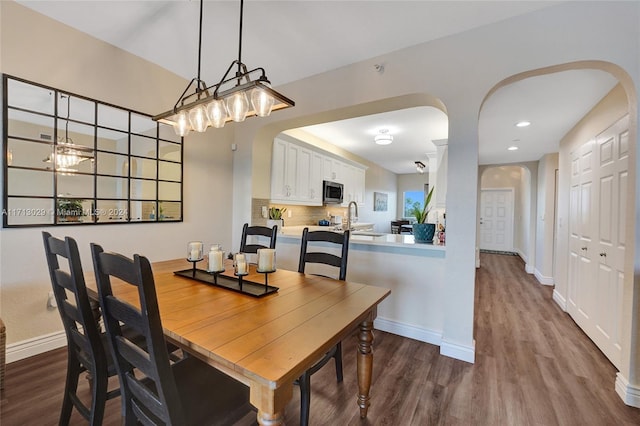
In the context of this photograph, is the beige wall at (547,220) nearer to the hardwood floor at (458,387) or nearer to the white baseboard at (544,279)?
the white baseboard at (544,279)

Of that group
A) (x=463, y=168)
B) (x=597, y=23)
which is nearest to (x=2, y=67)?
(x=463, y=168)

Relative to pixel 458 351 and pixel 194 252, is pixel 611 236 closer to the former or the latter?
pixel 458 351

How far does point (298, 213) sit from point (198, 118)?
3405 millimetres

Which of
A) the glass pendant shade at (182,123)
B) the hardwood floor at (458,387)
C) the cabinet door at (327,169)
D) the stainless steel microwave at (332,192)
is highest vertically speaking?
the cabinet door at (327,169)

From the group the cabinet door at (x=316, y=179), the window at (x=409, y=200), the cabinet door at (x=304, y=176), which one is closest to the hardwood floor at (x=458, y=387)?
the cabinet door at (x=304, y=176)

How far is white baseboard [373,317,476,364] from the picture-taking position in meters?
2.21

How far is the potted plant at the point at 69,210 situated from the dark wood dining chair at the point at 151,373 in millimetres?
1852

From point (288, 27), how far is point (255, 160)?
166cm

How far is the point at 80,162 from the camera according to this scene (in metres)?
2.35

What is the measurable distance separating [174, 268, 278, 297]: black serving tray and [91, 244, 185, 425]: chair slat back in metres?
0.57

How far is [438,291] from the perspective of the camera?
2.47m

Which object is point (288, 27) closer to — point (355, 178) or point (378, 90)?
point (378, 90)

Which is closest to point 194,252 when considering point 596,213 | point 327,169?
point 596,213

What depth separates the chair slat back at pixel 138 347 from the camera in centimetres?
82
